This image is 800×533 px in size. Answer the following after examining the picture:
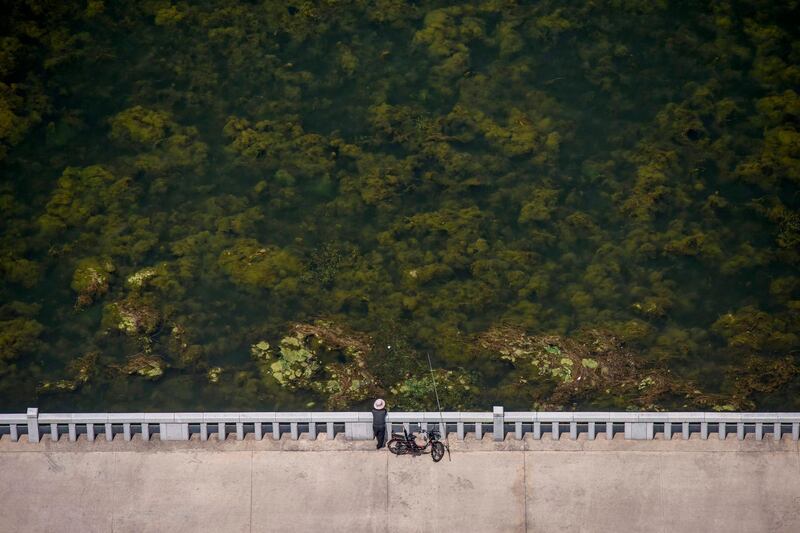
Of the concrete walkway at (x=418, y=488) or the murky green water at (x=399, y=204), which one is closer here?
the concrete walkway at (x=418, y=488)

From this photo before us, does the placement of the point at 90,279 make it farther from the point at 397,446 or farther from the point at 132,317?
the point at 397,446

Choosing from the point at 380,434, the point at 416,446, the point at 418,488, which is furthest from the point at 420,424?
the point at 418,488

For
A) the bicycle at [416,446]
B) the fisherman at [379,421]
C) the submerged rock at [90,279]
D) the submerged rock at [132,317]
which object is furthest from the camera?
the submerged rock at [90,279]

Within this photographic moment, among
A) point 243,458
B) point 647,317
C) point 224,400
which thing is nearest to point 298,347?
point 224,400

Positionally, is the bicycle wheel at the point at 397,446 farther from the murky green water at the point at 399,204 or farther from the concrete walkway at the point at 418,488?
the murky green water at the point at 399,204

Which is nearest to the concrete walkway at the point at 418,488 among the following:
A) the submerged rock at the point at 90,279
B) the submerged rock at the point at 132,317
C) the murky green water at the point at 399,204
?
the murky green water at the point at 399,204

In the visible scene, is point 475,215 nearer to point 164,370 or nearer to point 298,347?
point 298,347

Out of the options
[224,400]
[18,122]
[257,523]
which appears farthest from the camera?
[18,122]
